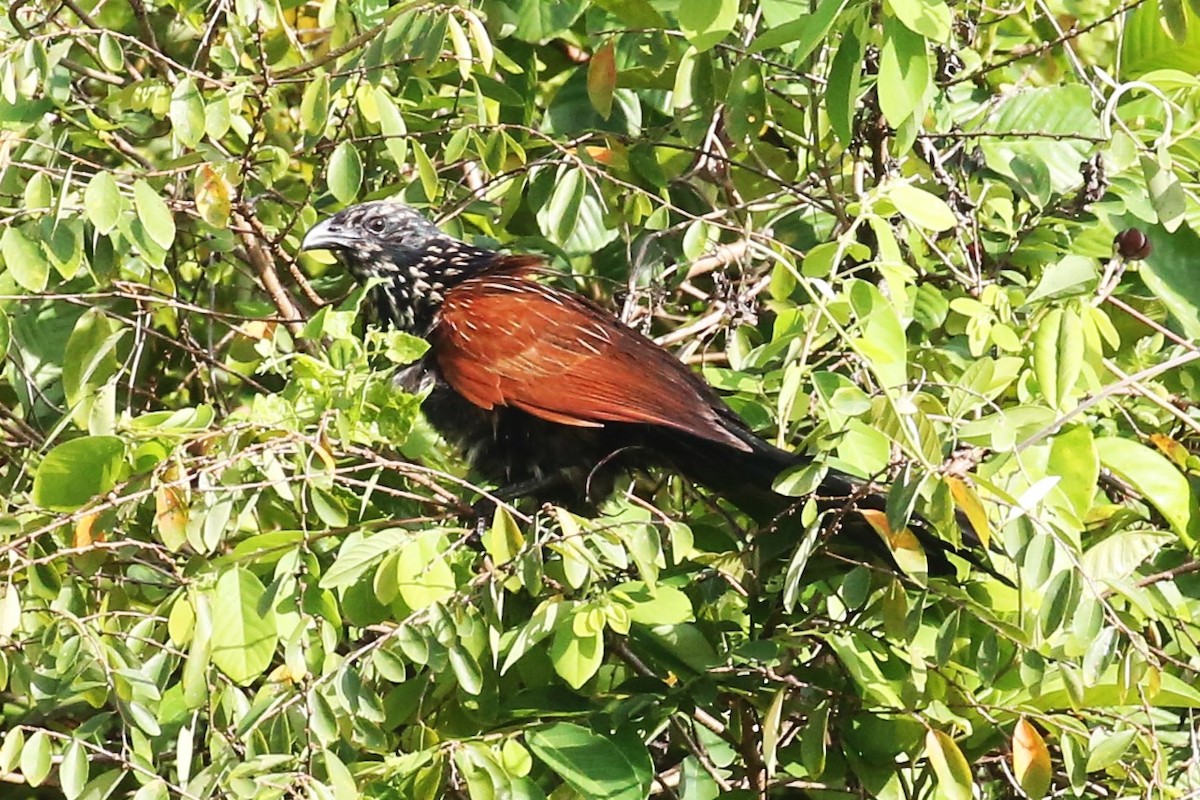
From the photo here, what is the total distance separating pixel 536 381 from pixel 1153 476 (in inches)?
42.4

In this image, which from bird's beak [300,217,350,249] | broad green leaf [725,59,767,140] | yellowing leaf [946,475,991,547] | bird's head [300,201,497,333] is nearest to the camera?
yellowing leaf [946,475,991,547]

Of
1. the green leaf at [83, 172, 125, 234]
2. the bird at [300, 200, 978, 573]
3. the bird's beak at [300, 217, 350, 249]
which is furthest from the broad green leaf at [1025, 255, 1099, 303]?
the bird's beak at [300, 217, 350, 249]

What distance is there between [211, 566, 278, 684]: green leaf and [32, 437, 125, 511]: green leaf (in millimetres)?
203

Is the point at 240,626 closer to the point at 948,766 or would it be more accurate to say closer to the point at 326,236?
the point at 948,766

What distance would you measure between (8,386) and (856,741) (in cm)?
192

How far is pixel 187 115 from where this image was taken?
2.04m

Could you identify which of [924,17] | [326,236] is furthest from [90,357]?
[924,17]

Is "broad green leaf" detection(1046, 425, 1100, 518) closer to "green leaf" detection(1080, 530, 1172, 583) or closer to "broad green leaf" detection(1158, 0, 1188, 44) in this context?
"green leaf" detection(1080, 530, 1172, 583)

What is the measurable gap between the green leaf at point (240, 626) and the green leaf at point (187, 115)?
0.57 m

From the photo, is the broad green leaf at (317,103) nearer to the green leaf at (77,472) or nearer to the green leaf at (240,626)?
the green leaf at (77,472)

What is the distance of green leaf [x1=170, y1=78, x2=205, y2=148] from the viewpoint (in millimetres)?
2027

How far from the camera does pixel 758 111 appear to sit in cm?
215

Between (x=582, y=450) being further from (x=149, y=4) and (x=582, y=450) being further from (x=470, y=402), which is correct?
(x=149, y=4)

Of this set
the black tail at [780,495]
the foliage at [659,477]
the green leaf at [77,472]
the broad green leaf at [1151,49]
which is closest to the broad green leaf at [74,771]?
the foliage at [659,477]
